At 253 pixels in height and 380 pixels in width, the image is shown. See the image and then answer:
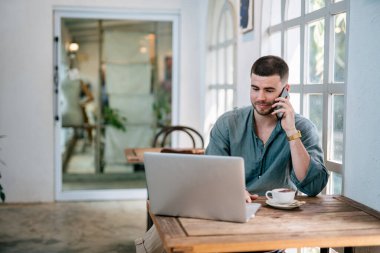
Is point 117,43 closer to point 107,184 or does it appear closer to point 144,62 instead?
point 144,62

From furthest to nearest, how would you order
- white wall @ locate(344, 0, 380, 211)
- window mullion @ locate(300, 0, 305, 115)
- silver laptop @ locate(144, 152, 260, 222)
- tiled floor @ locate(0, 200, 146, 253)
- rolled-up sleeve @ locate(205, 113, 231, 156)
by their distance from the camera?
tiled floor @ locate(0, 200, 146, 253), window mullion @ locate(300, 0, 305, 115), rolled-up sleeve @ locate(205, 113, 231, 156), white wall @ locate(344, 0, 380, 211), silver laptop @ locate(144, 152, 260, 222)

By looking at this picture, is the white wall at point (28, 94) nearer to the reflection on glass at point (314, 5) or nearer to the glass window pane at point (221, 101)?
the glass window pane at point (221, 101)

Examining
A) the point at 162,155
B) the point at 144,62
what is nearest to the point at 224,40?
the point at 144,62

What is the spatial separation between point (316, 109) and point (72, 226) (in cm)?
248

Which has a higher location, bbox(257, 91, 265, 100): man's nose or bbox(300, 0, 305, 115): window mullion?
bbox(300, 0, 305, 115): window mullion

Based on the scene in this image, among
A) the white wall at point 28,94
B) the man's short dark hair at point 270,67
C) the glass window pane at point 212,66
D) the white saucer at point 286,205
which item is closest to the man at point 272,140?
the man's short dark hair at point 270,67

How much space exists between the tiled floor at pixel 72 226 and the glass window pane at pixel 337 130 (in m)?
1.81

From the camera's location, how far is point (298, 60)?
314 centimetres

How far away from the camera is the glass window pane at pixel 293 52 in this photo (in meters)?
3.12

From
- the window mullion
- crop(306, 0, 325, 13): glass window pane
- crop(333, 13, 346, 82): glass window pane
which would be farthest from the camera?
the window mullion

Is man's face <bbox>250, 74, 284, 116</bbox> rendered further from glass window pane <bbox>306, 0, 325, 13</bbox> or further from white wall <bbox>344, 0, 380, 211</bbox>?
glass window pane <bbox>306, 0, 325, 13</bbox>

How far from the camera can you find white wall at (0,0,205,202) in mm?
5180

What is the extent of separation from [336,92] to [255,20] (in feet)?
3.87

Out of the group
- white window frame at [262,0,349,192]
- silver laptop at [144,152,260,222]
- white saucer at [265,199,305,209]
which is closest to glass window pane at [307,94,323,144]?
white window frame at [262,0,349,192]
